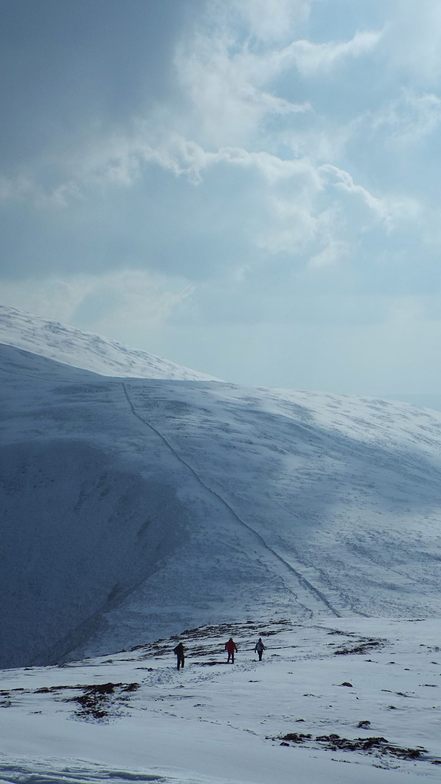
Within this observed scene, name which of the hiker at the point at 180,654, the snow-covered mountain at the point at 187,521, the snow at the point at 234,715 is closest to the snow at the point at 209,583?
the snow at the point at 234,715

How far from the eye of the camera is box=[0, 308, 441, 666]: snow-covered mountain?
54.2 m

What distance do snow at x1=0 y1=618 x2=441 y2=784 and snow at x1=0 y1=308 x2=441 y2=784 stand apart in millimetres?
99

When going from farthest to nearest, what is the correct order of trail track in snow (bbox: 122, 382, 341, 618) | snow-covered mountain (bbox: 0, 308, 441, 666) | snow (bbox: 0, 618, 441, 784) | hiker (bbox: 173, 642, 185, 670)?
1. snow-covered mountain (bbox: 0, 308, 441, 666)
2. trail track in snow (bbox: 122, 382, 341, 618)
3. hiker (bbox: 173, 642, 185, 670)
4. snow (bbox: 0, 618, 441, 784)

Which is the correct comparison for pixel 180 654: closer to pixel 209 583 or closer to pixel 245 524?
pixel 209 583

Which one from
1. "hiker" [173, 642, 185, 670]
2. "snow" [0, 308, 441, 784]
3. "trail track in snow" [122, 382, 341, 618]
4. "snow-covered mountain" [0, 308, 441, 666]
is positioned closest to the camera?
"snow" [0, 308, 441, 784]

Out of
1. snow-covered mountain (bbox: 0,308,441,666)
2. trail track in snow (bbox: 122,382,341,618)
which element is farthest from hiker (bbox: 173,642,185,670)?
trail track in snow (bbox: 122,382,341,618)

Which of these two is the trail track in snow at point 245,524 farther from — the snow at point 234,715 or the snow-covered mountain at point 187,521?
the snow at point 234,715

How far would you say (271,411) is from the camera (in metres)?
126

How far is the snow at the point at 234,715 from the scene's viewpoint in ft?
42.8

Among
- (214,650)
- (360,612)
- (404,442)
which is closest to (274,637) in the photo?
(214,650)

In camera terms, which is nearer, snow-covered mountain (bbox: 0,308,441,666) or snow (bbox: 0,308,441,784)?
snow (bbox: 0,308,441,784)

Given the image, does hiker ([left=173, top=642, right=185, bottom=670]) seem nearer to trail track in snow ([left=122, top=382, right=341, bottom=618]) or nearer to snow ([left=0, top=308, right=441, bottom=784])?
snow ([left=0, top=308, right=441, bottom=784])

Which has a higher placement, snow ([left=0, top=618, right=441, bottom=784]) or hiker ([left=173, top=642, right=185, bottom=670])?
snow ([left=0, top=618, right=441, bottom=784])

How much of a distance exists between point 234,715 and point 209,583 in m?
39.6
